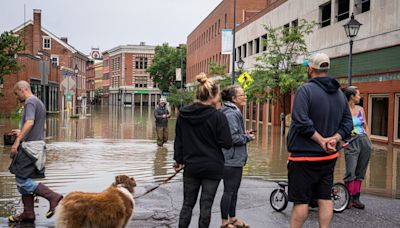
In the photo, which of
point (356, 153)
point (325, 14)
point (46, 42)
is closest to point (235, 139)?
point (356, 153)

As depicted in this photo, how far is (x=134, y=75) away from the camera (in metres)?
125

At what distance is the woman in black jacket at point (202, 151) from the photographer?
18.2 feet

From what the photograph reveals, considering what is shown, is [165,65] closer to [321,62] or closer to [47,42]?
[47,42]

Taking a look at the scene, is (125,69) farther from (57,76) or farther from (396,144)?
(396,144)

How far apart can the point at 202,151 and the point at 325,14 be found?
25.7 m

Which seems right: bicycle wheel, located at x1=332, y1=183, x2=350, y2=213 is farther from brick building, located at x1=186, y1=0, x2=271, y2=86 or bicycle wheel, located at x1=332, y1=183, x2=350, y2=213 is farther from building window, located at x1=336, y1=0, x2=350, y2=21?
brick building, located at x1=186, y1=0, x2=271, y2=86

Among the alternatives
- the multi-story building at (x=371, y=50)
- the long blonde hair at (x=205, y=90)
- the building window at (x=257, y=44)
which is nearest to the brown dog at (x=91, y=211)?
the long blonde hair at (x=205, y=90)

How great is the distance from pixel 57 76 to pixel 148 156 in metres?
44.2

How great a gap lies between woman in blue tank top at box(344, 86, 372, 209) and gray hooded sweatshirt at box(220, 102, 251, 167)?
2.27 meters

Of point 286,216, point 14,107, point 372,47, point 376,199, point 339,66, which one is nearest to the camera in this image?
point 286,216

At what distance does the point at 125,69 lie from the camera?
125m

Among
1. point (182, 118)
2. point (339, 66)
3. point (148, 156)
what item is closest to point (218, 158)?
point (182, 118)

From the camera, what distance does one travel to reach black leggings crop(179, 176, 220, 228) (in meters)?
5.59

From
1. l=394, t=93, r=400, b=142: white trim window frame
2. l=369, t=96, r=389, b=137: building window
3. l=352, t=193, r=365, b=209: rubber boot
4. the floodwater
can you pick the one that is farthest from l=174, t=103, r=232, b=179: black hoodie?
l=369, t=96, r=389, b=137: building window
